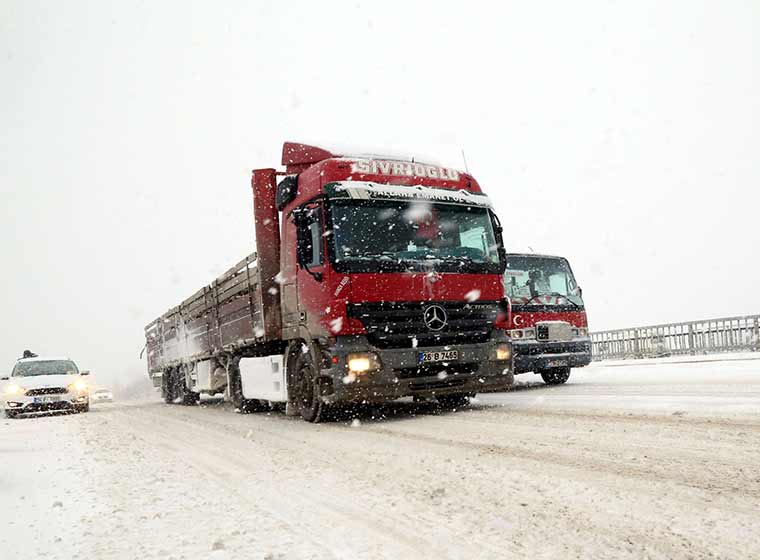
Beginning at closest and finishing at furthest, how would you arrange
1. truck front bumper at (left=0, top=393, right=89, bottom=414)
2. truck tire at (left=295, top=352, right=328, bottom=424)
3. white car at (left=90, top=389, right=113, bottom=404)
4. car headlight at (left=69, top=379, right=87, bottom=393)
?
truck tire at (left=295, top=352, right=328, bottom=424) < truck front bumper at (left=0, top=393, right=89, bottom=414) < car headlight at (left=69, top=379, right=87, bottom=393) < white car at (left=90, top=389, right=113, bottom=404)

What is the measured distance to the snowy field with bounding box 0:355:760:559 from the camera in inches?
116

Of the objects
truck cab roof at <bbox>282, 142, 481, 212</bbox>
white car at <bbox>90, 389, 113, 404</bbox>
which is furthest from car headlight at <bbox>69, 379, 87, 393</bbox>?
white car at <bbox>90, 389, 113, 404</bbox>

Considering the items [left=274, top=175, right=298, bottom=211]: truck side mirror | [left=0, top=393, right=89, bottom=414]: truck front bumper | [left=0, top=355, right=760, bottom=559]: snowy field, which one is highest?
[left=274, top=175, right=298, bottom=211]: truck side mirror

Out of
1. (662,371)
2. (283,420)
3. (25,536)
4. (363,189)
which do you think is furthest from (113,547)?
(662,371)

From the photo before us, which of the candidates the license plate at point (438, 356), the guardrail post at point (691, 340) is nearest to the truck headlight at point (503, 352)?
the license plate at point (438, 356)

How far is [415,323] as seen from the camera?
7910 mm

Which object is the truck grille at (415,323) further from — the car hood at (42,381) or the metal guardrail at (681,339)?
the metal guardrail at (681,339)

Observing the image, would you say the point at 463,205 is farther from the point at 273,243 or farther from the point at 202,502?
the point at 202,502

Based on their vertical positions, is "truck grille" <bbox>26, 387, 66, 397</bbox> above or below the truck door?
below

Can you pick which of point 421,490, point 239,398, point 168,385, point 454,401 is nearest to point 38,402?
point 168,385

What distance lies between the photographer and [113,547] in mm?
3170

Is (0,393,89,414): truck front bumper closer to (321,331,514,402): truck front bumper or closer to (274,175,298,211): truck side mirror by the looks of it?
(274,175,298,211): truck side mirror

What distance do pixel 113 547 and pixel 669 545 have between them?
8.13ft

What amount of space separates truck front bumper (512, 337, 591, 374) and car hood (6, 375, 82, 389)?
11.0m
